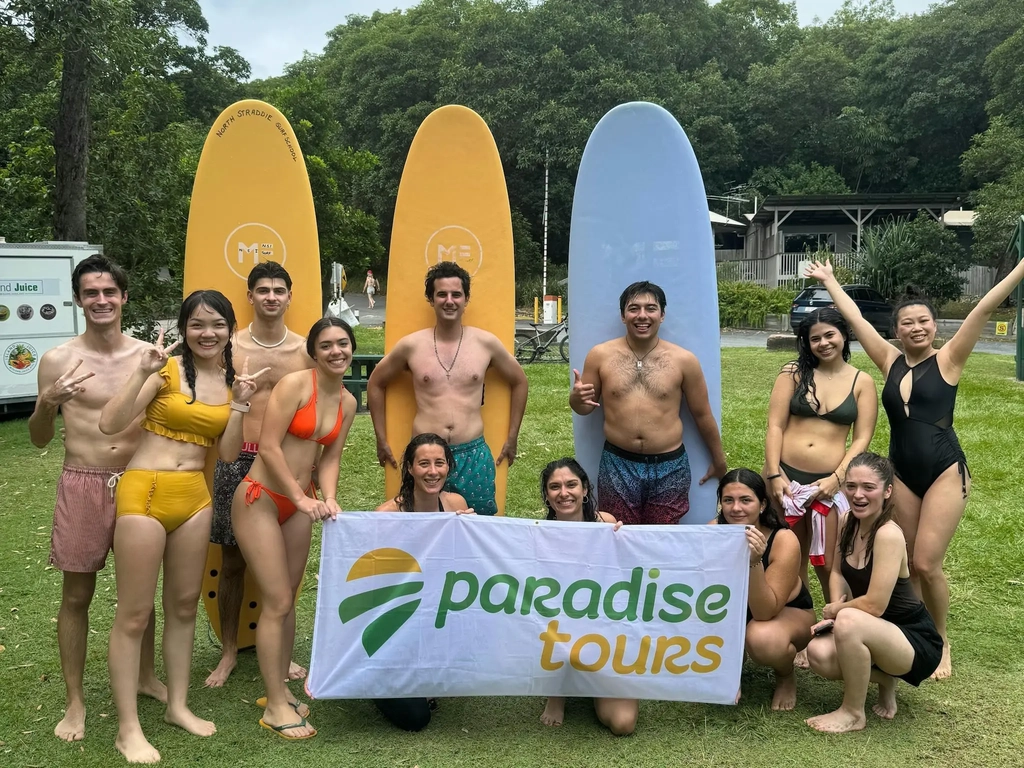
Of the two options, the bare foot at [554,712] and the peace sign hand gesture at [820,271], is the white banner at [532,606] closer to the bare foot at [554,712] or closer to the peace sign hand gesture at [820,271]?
the bare foot at [554,712]

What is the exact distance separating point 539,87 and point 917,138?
48.0 ft

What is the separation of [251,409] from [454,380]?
33.4 inches

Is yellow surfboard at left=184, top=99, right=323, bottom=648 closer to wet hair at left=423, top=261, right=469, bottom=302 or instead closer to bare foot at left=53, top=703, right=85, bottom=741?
wet hair at left=423, top=261, right=469, bottom=302

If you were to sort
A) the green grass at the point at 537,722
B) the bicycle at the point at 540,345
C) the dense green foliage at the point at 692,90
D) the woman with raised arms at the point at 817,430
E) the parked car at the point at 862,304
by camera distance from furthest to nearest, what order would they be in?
the dense green foliage at the point at 692,90 < the parked car at the point at 862,304 < the bicycle at the point at 540,345 < the woman with raised arms at the point at 817,430 < the green grass at the point at 537,722

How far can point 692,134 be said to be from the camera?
30484 millimetres

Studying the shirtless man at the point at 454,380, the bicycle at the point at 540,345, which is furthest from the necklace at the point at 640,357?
the bicycle at the point at 540,345

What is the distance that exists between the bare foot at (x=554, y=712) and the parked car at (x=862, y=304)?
50.5ft

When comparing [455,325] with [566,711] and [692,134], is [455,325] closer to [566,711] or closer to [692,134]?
[566,711]

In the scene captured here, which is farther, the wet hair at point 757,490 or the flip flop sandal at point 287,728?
the wet hair at point 757,490

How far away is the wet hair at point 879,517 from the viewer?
9.16 feet

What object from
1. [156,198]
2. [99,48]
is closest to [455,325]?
[99,48]

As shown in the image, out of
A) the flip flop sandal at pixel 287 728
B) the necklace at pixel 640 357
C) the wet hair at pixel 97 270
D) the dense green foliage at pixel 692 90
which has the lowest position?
the flip flop sandal at pixel 287 728

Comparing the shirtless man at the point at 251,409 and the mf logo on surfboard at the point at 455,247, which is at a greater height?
the mf logo on surfboard at the point at 455,247

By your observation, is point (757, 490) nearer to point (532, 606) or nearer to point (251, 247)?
point (532, 606)
